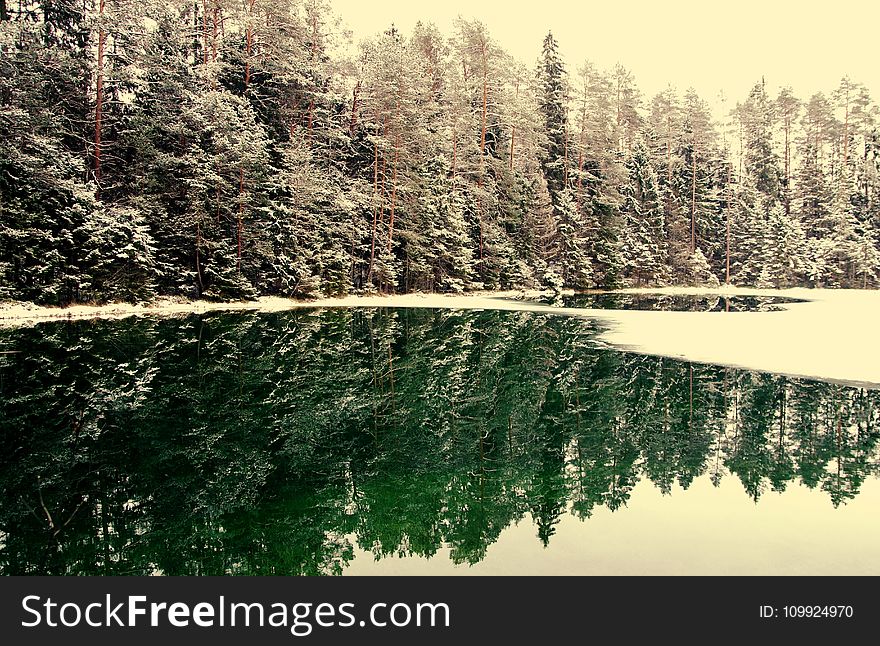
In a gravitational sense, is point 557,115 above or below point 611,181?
above

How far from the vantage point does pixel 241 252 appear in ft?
105

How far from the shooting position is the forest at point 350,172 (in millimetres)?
25203

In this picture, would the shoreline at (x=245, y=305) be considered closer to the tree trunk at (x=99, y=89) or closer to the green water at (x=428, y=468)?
the tree trunk at (x=99, y=89)

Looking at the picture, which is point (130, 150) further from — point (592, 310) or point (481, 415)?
point (481, 415)

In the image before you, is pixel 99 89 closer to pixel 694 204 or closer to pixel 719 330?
pixel 719 330

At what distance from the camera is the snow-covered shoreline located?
13531 millimetres

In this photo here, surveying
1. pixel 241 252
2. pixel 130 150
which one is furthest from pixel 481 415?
pixel 130 150

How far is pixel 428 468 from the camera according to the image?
7.17 m

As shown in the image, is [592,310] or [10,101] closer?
[10,101]

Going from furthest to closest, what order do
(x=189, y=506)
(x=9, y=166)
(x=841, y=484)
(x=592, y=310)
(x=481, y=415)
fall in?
(x=592, y=310) → (x=9, y=166) → (x=481, y=415) → (x=841, y=484) → (x=189, y=506)

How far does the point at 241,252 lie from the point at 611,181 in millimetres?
35986

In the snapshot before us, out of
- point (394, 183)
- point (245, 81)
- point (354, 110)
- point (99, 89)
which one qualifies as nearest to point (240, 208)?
point (99, 89)

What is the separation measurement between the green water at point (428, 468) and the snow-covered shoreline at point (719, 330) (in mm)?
1828

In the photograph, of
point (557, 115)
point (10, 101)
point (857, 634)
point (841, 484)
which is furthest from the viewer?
point (557, 115)
